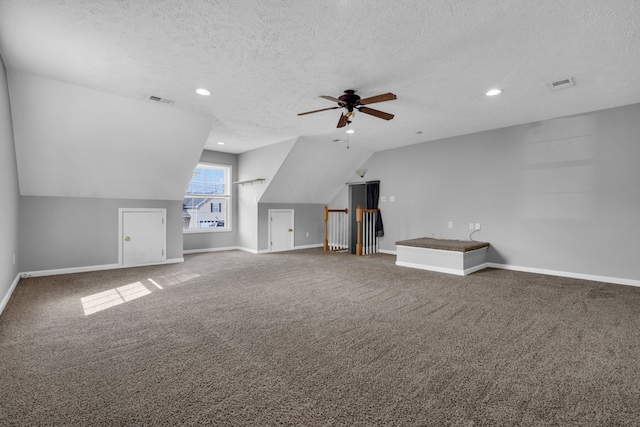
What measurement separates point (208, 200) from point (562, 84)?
711cm

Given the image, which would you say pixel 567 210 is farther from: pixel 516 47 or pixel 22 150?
pixel 22 150

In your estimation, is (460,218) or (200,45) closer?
(200,45)

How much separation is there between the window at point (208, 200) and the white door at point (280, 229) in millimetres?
1231

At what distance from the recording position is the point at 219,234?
7734mm

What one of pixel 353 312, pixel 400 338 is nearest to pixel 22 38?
pixel 353 312

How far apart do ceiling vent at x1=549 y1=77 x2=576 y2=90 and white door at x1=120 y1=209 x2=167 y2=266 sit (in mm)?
6531

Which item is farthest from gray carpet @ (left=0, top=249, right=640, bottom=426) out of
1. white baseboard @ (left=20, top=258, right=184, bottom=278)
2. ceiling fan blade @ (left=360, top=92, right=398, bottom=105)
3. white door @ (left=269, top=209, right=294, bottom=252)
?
white door @ (left=269, top=209, right=294, bottom=252)

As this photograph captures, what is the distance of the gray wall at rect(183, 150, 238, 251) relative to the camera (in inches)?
289

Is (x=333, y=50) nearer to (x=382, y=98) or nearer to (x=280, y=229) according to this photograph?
(x=382, y=98)

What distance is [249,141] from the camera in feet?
21.3

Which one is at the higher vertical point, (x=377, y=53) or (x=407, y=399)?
(x=377, y=53)

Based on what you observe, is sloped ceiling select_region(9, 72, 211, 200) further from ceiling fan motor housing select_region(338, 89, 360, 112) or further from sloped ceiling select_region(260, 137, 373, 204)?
ceiling fan motor housing select_region(338, 89, 360, 112)

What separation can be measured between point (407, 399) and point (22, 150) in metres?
5.55

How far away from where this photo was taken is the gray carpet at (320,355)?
1644 mm
